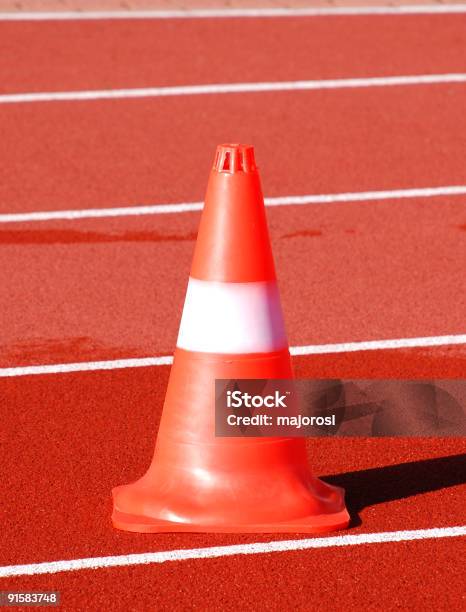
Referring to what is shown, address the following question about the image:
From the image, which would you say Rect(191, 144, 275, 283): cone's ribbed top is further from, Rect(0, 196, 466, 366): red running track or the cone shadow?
Rect(0, 196, 466, 366): red running track

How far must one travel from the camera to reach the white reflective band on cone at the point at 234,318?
500 cm

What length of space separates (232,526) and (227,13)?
9363mm

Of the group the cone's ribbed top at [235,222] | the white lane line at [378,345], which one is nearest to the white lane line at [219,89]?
the white lane line at [378,345]

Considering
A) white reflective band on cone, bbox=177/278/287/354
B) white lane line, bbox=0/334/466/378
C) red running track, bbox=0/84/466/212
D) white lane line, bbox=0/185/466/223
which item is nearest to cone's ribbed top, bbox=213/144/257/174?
white reflective band on cone, bbox=177/278/287/354

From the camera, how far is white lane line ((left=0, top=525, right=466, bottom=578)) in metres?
4.70

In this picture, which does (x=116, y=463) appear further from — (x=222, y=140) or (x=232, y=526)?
(x=222, y=140)

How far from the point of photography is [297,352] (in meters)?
6.95

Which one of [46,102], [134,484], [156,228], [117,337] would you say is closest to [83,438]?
[134,484]

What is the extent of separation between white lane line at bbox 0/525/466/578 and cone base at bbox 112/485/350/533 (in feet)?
0.18

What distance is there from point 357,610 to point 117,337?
295 cm

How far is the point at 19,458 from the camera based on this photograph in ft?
18.5

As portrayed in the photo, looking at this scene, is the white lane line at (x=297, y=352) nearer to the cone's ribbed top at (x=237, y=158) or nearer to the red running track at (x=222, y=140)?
the cone's ribbed top at (x=237, y=158)

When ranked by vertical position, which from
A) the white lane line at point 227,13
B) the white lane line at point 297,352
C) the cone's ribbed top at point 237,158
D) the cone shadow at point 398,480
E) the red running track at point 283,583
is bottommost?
the red running track at point 283,583

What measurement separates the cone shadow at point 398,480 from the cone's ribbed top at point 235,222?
0.94 meters
